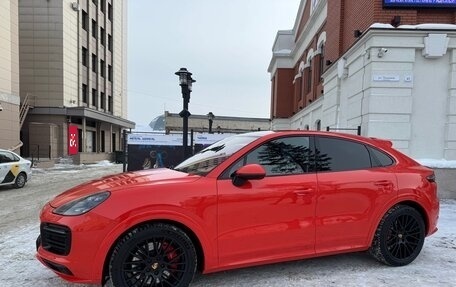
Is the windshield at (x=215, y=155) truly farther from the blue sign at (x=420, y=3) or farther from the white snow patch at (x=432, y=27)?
the blue sign at (x=420, y=3)

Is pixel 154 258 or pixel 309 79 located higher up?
pixel 309 79

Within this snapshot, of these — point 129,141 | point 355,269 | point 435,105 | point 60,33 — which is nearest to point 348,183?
point 355,269

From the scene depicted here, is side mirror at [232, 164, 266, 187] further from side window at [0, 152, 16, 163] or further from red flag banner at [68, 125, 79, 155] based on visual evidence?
red flag banner at [68, 125, 79, 155]

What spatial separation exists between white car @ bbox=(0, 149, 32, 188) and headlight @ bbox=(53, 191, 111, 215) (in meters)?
10.7

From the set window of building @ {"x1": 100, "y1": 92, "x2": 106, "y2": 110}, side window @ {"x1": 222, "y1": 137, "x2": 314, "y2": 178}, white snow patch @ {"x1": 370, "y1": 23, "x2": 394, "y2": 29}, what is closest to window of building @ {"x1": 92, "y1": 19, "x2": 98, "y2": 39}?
window of building @ {"x1": 100, "y1": 92, "x2": 106, "y2": 110}

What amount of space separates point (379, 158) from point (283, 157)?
1303 millimetres

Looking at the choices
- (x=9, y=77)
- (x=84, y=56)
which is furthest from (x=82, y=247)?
(x=84, y=56)

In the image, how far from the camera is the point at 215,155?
4.45m

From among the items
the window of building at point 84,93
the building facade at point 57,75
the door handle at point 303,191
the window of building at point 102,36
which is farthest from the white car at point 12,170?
the window of building at point 102,36

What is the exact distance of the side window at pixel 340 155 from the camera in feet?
14.6

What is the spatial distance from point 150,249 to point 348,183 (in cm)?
227

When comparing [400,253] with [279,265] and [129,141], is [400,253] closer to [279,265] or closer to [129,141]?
[279,265]

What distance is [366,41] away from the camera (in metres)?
10.5

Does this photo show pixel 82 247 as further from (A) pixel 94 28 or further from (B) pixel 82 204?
(A) pixel 94 28
